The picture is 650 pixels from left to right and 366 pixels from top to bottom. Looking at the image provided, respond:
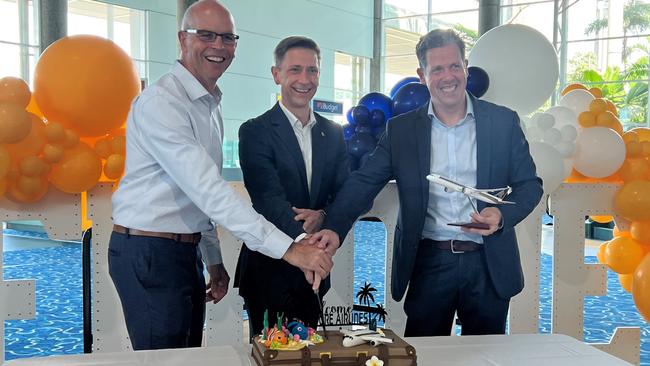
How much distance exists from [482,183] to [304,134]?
0.68 meters

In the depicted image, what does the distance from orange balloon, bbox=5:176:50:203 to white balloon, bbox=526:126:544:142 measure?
257 cm

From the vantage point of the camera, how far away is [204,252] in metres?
2.43

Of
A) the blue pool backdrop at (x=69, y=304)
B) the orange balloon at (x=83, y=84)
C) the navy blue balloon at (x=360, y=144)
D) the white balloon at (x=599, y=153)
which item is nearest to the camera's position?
the orange balloon at (x=83, y=84)

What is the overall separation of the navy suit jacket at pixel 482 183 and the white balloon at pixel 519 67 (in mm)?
1837

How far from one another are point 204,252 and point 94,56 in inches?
47.0

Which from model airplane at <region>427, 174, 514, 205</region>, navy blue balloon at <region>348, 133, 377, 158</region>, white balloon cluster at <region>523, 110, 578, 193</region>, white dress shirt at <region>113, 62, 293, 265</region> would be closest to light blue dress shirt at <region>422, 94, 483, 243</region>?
model airplane at <region>427, 174, 514, 205</region>

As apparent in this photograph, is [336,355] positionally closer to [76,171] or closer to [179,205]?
[179,205]

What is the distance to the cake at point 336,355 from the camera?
1.46m

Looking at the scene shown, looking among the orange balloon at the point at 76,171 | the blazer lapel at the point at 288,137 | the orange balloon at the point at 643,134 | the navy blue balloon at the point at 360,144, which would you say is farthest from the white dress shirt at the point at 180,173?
the orange balloon at the point at 643,134

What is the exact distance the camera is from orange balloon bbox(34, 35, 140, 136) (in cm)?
295

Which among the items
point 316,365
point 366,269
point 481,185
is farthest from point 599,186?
point 366,269

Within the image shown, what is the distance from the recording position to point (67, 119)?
300 centimetres

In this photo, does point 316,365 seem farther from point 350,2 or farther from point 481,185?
point 350,2

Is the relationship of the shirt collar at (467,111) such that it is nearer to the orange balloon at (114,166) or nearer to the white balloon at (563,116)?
the orange balloon at (114,166)
